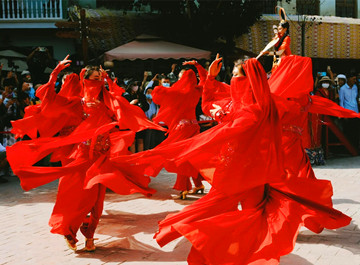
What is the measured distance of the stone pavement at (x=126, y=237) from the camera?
514 centimetres

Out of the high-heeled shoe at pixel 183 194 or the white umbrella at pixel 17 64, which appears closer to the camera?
the high-heeled shoe at pixel 183 194

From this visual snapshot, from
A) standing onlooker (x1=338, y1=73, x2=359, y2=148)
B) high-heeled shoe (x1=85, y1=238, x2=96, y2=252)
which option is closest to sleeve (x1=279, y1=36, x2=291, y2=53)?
high-heeled shoe (x1=85, y1=238, x2=96, y2=252)

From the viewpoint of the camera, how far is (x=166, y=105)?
27.3 feet

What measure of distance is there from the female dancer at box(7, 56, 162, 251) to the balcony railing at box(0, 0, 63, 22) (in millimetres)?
15455

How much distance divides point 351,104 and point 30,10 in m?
13.9

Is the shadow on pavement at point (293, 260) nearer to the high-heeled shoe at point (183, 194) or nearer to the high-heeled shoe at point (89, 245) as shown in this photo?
the high-heeled shoe at point (89, 245)

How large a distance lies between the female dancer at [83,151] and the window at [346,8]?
64.6 ft

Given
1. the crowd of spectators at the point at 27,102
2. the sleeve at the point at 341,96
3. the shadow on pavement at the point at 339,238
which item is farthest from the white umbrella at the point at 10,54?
the shadow on pavement at the point at 339,238

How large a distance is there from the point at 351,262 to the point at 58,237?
132 inches

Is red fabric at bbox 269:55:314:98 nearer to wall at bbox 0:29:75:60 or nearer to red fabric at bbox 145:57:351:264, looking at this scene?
red fabric at bbox 145:57:351:264

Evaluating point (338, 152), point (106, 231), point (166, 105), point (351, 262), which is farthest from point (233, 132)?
point (338, 152)

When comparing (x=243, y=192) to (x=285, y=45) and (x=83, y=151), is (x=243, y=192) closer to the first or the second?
(x=83, y=151)

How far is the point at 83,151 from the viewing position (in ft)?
19.2

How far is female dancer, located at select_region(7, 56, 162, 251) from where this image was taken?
546 centimetres
